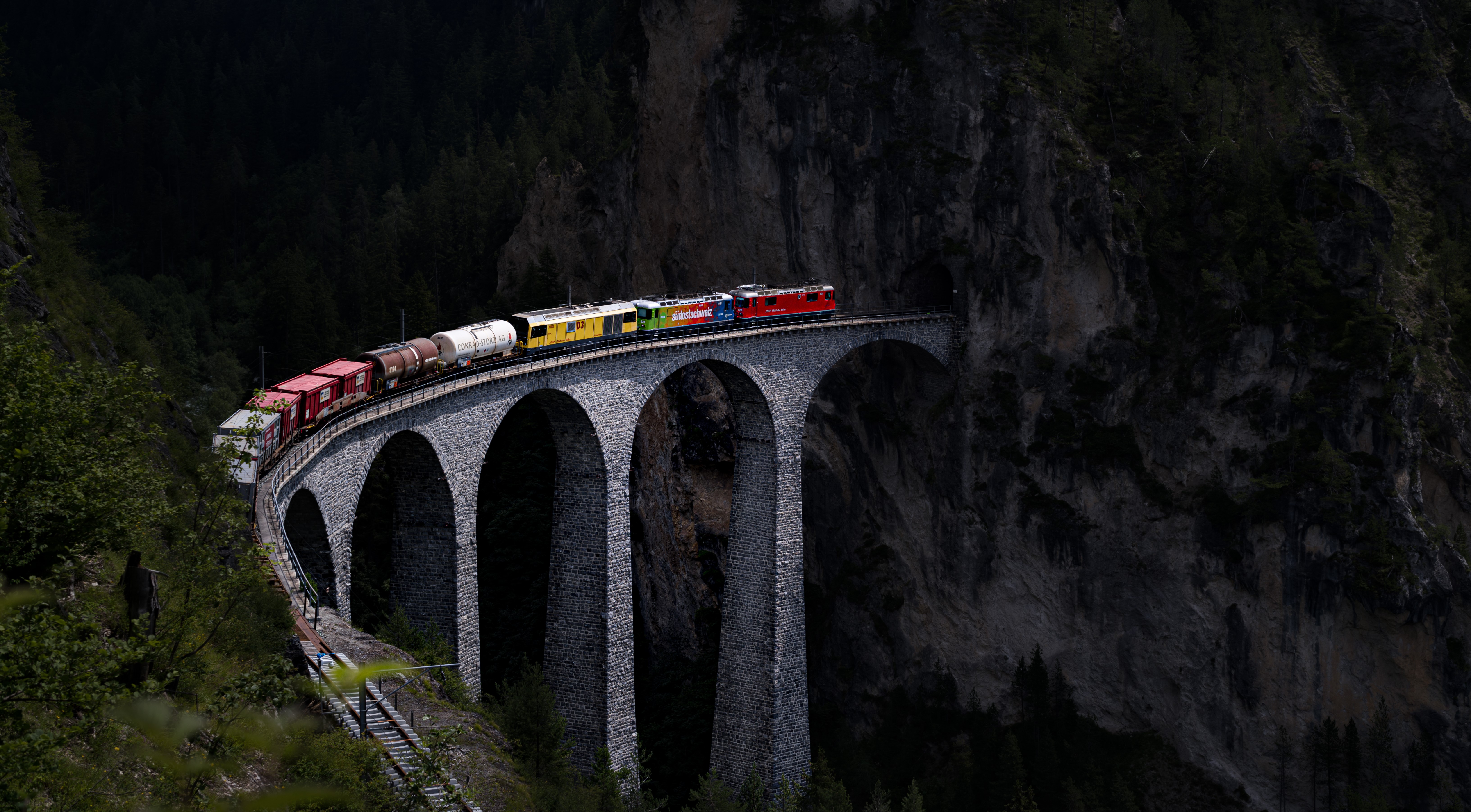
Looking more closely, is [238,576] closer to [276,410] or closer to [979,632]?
[276,410]

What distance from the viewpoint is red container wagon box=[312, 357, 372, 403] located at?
1516 inches

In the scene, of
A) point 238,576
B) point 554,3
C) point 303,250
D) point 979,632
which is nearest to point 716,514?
point 979,632

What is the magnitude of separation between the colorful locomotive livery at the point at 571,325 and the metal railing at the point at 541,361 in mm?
301

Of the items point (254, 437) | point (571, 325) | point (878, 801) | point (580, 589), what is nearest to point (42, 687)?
point (254, 437)

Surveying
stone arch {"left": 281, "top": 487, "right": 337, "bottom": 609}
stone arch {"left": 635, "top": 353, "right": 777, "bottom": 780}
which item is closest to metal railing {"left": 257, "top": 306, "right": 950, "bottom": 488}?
stone arch {"left": 281, "top": 487, "right": 337, "bottom": 609}

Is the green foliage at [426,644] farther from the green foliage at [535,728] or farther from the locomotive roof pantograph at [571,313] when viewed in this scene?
the locomotive roof pantograph at [571,313]

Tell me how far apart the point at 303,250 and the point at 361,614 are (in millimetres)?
63330

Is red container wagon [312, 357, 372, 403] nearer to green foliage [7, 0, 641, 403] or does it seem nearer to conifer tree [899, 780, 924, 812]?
conifer tree [899, 780, 924, 812]

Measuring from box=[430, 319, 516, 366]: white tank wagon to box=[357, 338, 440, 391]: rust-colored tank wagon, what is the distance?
14.2 inches

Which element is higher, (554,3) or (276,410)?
(554,3)

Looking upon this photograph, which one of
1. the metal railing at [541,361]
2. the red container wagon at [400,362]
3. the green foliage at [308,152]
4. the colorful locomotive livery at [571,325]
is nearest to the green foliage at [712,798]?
the metal railing at [541,361]

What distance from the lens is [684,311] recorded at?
50938mm

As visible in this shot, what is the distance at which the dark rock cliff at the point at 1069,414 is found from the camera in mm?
51312

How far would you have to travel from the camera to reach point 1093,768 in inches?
2179
